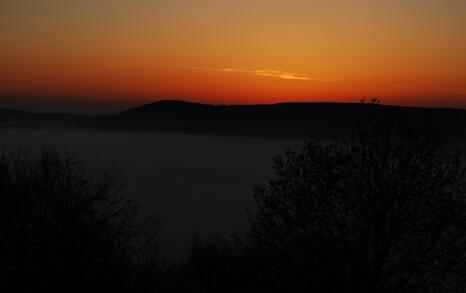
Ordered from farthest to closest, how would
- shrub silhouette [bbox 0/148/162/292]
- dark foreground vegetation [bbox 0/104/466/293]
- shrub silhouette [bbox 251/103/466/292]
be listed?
shrub silhouette [bbox 251/103/466/292] → dark foreground vegetation [bbox 0/104/466/293] → shrub silhouette [bbox 0/148/162/292]

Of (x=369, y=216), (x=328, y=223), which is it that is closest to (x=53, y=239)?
(x=328, y=223)

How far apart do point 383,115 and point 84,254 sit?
1277 centimetres

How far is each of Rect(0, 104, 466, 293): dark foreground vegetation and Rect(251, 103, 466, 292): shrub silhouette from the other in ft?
0.13

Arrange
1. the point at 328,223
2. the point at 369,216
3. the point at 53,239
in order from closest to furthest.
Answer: the point at 53,239 < the point at 369,216 < the point at 328,223

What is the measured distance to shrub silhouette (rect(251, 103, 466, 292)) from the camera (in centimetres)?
1816

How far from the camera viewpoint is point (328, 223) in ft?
62.1

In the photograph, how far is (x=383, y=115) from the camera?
2114 centimetres

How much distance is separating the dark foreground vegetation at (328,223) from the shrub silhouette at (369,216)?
4 centimetres

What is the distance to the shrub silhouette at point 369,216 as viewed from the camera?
715 inches

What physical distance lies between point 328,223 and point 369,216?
1.50 m

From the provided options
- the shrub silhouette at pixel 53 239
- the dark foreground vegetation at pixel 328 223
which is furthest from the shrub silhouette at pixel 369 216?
the shrub silhouette at pixel 53 239

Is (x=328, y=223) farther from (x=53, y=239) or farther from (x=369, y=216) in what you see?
(x=53, y=239)

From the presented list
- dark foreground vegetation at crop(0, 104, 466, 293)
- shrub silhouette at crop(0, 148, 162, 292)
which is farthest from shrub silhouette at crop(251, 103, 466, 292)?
shrub silhouette at crop(0, 148, 162, 292)

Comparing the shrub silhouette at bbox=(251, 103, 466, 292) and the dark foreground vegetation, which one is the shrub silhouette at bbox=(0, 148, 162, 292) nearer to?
the dark foreground vegetation
